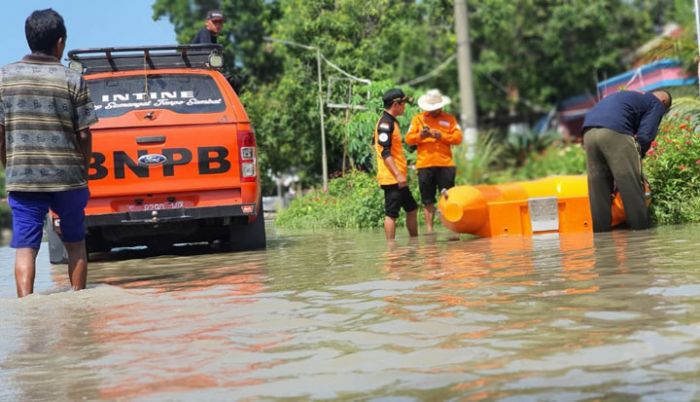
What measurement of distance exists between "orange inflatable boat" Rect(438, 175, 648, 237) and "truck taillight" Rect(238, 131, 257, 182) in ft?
6.84

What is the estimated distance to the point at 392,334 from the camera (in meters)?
4.73

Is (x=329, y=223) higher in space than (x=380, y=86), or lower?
lower

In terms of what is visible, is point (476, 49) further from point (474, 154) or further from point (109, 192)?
point (109, 192)

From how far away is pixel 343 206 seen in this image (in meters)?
16.6

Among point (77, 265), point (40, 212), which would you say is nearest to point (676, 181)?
point (77, 265)

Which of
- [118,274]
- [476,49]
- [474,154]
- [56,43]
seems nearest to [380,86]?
[474,154]

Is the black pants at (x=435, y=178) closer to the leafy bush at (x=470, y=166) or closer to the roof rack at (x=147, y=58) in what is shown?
the roof rack at (x=147, y=58)

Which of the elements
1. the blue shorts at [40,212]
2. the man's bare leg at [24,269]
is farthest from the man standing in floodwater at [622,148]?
the man's bare leg at [24,269]

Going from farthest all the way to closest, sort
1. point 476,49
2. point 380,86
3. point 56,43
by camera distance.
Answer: point 476,49 < point 380,86 < point 56,43

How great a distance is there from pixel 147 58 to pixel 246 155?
1.59 m

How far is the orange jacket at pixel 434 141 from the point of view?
12023mm

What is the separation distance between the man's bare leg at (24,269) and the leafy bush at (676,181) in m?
7.05

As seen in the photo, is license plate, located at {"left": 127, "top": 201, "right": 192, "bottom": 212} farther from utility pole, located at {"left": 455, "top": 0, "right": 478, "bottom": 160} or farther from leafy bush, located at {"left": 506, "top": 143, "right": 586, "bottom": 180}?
leafy bush, located at {"left": 506, "top": 143, "right": 586, "bottom": 180}

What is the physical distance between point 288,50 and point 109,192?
63.7 feet
